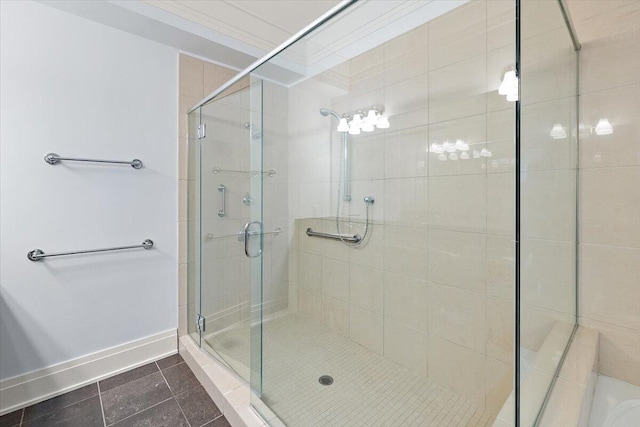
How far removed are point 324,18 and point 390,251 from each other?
132 cm

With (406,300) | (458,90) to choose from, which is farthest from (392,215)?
(458,90)

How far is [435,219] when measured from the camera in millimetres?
1599

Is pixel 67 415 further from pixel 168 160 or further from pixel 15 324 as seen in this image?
pixel 168 160

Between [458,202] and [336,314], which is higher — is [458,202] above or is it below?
above

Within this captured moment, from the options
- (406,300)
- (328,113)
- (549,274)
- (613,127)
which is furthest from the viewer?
(328,113)

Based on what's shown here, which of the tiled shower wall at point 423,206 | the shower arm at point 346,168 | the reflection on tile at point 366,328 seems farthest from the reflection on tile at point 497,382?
the shower arm at point 346,168

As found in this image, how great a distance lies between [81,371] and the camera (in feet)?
5.63

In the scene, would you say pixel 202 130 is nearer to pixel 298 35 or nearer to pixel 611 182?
pixel 298 35

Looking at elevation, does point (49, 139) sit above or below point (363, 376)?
above

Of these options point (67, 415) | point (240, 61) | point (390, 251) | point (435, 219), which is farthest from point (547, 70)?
point (67, 415)

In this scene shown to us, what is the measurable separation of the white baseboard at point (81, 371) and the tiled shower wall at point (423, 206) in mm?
1029

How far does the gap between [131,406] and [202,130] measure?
5.67 ft

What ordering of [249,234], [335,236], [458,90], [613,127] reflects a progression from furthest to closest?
1. [335,236]
2. [249,234]
3. [458,90]
4. [613,127]

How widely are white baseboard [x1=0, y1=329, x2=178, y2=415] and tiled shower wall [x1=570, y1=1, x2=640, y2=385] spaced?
250 cm
